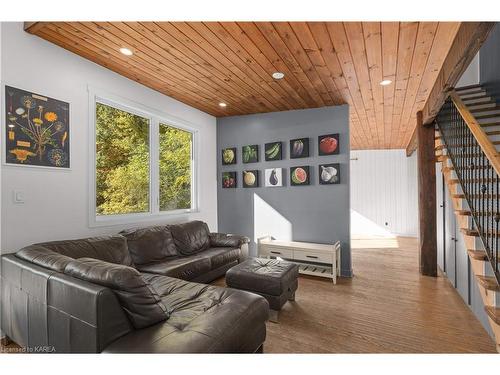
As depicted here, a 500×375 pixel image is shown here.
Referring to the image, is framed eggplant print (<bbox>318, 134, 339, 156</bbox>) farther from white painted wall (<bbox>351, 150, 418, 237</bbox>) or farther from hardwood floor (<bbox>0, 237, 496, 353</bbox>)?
white painted wall (<bbox>351, 150, 418, 237</bbox>)

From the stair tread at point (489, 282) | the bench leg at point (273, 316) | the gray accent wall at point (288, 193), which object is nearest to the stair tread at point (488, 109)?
the gray accent wall at point (288, 193)

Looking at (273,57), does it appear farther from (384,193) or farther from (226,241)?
(384,193)

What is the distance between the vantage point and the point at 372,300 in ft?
9.40

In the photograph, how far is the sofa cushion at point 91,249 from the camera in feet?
6.39

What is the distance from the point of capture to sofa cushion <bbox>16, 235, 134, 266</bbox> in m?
1.95

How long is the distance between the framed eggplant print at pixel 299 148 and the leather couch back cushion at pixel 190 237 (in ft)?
6.31

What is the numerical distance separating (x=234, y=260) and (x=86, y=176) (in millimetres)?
2163

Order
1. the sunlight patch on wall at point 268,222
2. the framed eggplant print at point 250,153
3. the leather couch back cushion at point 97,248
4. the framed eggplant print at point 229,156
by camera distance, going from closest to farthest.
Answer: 1. the leather couch back cushion at point 97,248
2. the sunlight patch on wall at point 268,222
3. the framed eggplant print at point 250,153
4. the framed eggplant print at point 229,156

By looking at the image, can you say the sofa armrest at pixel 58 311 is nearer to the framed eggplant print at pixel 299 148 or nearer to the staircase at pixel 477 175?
the staircase at pixel 477 175

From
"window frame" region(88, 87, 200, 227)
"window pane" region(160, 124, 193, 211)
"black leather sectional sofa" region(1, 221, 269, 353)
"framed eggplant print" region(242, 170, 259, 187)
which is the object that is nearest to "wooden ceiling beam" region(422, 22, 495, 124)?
"black leather sectional sofa" region(1, 221, 269, 353)

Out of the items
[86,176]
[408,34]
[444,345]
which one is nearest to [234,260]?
[86,176]

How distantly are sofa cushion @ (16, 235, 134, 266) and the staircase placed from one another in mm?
3175

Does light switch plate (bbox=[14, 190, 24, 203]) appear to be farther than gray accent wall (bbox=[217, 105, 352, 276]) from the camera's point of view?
No

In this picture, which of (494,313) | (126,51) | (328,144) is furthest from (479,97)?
(126,51)
